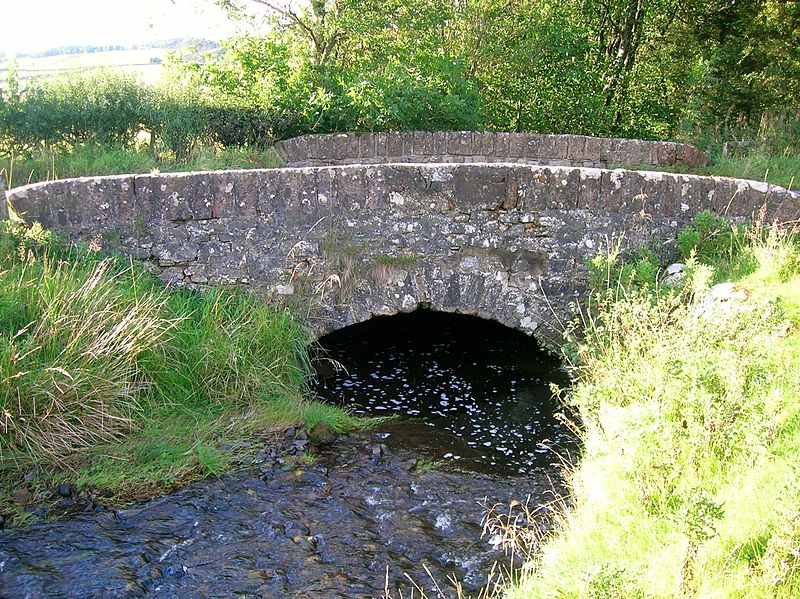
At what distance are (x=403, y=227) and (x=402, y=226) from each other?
0.04 ft

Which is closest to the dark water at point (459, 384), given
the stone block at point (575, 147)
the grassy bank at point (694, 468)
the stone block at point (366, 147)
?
the grassy bank at point (694, 468)

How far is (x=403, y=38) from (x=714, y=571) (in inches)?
451

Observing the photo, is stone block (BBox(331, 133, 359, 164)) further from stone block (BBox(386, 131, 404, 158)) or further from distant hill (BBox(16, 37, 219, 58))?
distant hill (BBox(16, 37, 219, 58))

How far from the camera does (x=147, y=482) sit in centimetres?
495

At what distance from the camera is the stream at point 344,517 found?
408 centimetres

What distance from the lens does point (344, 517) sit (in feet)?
15.6

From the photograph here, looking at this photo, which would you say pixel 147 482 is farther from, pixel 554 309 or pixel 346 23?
pixel 346 23

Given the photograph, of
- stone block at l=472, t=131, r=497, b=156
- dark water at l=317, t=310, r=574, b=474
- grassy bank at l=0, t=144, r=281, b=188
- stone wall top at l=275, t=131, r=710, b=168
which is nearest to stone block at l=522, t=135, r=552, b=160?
stone wall top at l=275, t=131, r=710, b=168

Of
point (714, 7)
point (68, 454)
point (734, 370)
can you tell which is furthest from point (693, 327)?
point (714, 7)

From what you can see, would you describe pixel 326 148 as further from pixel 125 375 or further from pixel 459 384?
pixel 125 375

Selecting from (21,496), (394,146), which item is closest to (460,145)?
(394,146)

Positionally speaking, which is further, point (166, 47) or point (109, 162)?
point (166, 47)

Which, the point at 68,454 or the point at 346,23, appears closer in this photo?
the point at 68,454

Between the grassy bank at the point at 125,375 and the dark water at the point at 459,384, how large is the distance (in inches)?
26.3
